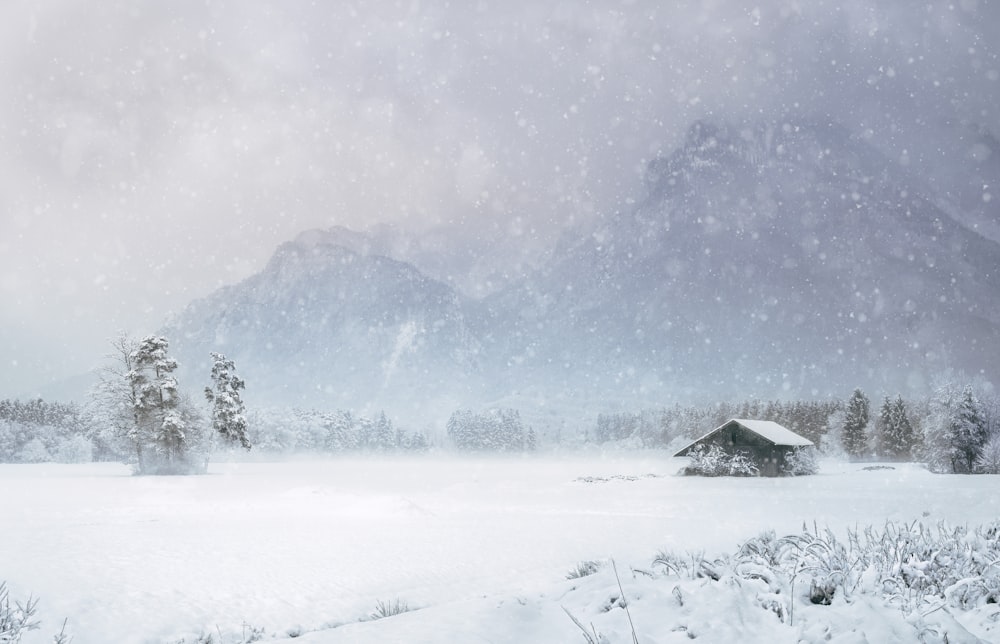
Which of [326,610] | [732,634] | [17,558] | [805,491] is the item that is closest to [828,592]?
[732,634]

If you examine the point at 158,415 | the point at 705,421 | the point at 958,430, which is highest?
the point at 158,415

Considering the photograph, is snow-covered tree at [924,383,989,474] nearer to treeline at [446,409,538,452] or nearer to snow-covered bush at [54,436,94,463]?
treeline at [446,409,538,452]

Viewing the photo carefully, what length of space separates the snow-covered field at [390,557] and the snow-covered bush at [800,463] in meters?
15.3

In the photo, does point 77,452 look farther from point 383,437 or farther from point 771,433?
point 771,433

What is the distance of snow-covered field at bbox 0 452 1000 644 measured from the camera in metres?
5.57

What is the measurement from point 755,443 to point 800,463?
594 centimetres

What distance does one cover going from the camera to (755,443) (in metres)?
57.1

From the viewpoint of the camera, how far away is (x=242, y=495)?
37.2 metres

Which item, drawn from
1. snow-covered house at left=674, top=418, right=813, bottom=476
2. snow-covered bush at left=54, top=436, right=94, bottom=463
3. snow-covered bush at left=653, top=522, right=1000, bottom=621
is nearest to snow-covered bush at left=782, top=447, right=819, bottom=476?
snow-covered house at left=674, top=418, right=813, bottom=476

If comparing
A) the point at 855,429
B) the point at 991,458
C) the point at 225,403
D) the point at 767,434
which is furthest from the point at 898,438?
the point at 225,403

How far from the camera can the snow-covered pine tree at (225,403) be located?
190ft

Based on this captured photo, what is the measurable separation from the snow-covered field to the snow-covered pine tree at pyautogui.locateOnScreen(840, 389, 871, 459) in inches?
2611

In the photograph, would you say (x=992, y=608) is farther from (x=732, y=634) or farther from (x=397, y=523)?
(x=397, y=523)

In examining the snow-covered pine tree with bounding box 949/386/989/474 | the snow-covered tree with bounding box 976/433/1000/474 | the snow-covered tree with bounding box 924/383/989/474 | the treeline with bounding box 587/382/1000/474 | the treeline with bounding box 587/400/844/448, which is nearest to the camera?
the snow-covered tree with bounding box 976/433/1000/474
